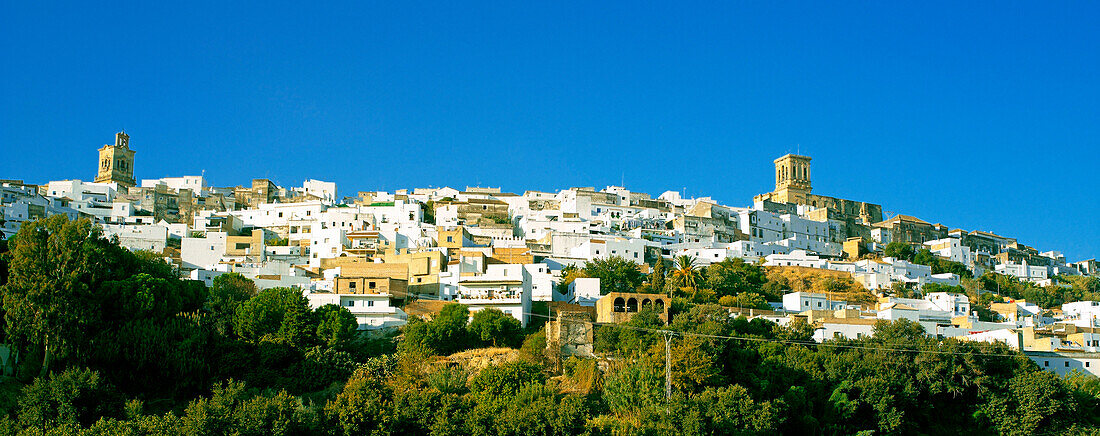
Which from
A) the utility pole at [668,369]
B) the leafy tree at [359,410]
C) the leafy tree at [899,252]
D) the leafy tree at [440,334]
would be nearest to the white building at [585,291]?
the leafy tree at [440,334]

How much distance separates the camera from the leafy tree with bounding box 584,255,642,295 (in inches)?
2079

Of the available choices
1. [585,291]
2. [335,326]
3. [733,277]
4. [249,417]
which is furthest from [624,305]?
[249,417]

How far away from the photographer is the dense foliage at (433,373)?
115 feet

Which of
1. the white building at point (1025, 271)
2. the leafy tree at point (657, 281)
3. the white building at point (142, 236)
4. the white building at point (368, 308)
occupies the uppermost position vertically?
the white building at point (142, 236)

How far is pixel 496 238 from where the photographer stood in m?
67.3

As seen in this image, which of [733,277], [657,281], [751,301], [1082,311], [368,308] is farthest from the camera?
[1082,311]

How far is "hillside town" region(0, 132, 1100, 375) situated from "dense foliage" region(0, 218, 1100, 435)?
2817 mm

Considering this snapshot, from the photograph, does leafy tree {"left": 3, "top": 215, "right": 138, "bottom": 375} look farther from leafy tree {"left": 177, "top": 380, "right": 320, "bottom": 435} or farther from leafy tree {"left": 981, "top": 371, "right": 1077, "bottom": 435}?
leafy tree {"left": 981, "top": 371, "right": 1077, "bottom": 435}

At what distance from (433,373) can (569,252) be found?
2523 cm

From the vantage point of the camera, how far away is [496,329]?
42.6 m

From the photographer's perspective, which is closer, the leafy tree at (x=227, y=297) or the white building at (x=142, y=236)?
the leafy tree at (x=227, y=297)

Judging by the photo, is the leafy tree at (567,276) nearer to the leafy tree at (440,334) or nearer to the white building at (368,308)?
the white building at (368,308)

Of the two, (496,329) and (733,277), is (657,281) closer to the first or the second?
(733,277)

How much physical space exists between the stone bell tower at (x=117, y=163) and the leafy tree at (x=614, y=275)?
49950 mm
